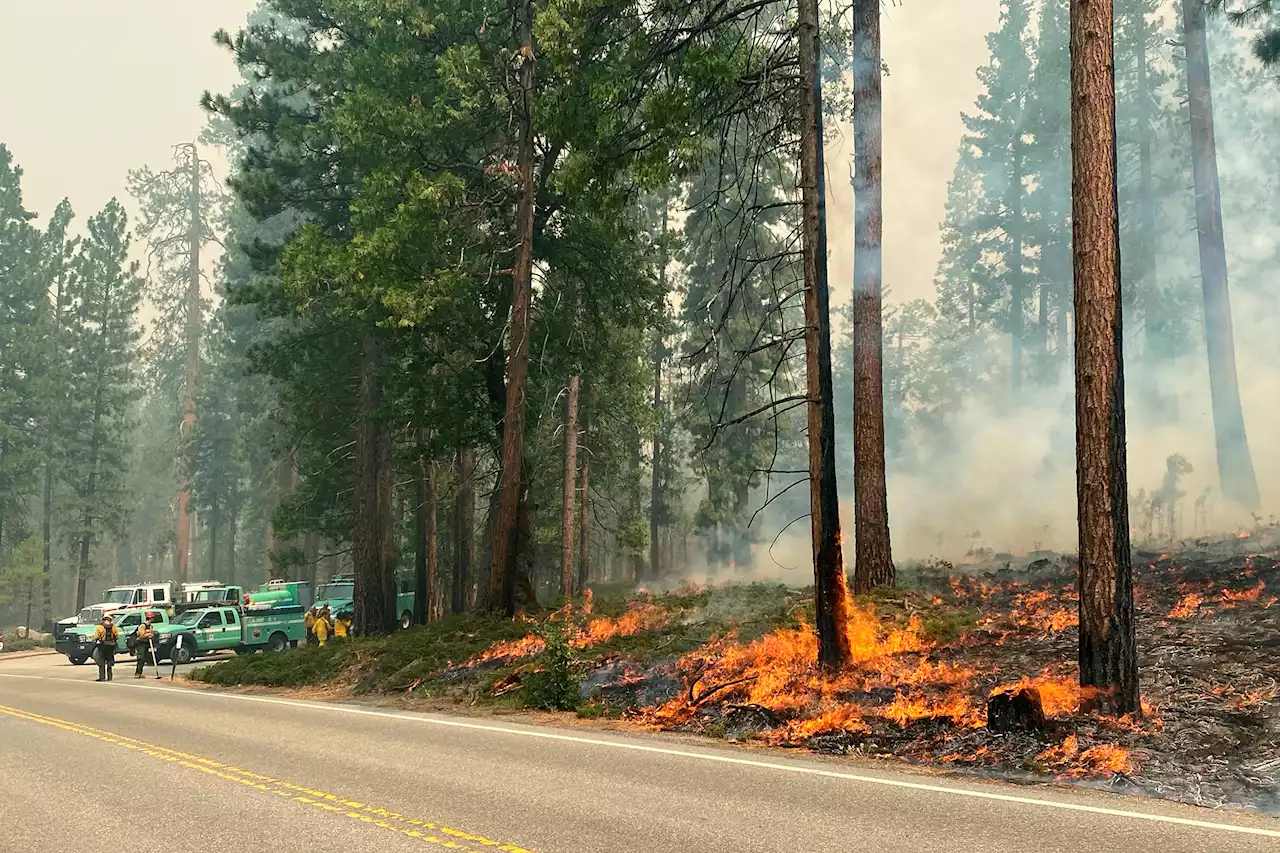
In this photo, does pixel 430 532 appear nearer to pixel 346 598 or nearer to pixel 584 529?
pixel 584 529

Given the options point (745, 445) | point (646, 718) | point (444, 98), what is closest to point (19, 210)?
point (745, 445)

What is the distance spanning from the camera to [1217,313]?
27375 millimetres

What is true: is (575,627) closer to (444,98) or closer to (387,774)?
(387,774)

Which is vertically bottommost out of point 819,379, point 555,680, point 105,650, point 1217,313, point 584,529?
point 105,650

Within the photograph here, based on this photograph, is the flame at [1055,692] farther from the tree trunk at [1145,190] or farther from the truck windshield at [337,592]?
the tree trunk at [1145,190]

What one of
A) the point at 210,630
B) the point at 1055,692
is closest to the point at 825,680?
the point at 1055,692

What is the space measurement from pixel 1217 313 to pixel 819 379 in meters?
20.4

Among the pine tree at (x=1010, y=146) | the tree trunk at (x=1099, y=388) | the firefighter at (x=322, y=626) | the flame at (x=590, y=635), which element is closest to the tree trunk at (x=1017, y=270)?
the pine tree at (x=1010, y=146)

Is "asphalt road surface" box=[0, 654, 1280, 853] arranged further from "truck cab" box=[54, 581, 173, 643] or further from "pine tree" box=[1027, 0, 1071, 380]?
"pine tree" box=[1027, 0, 1071, 380]

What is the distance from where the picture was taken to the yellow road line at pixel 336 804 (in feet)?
20.9

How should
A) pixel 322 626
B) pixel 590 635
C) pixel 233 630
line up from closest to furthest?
pixel 590 635 → pixel 322 626 → pixel 233 630

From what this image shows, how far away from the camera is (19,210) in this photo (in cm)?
6181

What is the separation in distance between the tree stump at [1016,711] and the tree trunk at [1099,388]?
70 centimetres

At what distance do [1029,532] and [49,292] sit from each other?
61662mm
